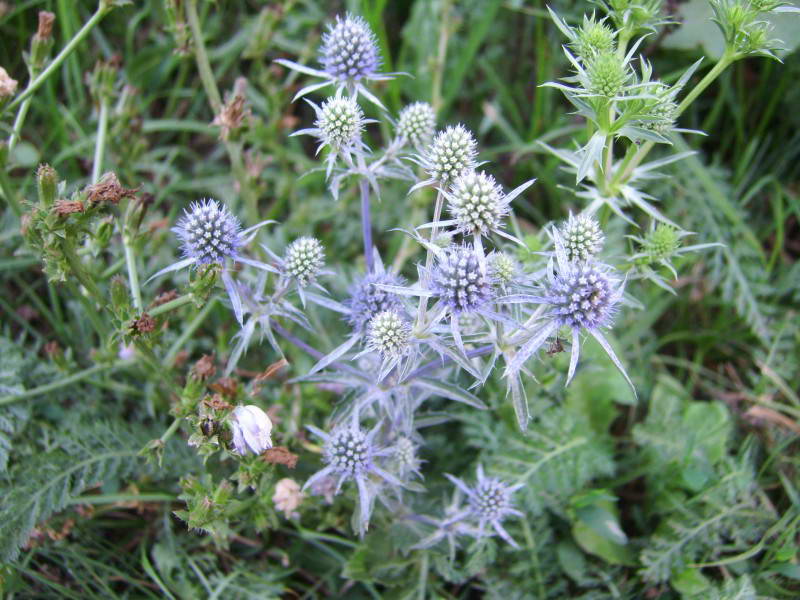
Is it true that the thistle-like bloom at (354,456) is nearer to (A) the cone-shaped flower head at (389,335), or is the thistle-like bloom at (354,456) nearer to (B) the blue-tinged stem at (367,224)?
(A) the cone-shaped flower head at (389,335)

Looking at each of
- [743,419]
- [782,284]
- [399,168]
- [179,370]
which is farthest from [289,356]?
[782,284]

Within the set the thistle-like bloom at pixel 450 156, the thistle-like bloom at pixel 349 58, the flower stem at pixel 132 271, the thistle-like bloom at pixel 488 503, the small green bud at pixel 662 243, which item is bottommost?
the thistle-like bloom at pixel 488 503

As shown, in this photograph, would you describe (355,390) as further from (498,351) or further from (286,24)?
(286,24)

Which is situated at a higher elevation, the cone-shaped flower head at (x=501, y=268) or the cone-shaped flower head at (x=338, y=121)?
the cone-shaped flower head at (x=338, y=121)

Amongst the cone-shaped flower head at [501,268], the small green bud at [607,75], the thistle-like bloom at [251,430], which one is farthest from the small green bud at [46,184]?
the small green bud at [607,75]

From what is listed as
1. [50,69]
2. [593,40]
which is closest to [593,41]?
[593,40]

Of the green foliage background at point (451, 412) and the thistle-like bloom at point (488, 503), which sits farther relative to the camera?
the green foliage background at point (451, 412)

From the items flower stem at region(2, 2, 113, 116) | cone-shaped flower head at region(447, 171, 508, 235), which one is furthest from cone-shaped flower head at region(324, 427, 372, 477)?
flower stem at region(2, 2, 113, 116)

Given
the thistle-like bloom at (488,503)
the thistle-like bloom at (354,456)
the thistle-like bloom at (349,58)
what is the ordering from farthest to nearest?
1. the thistle-like bloom at (488,503)
2. the thistle-like bloom at (349,58)
3. the thistle-like bloom at (354,456)
